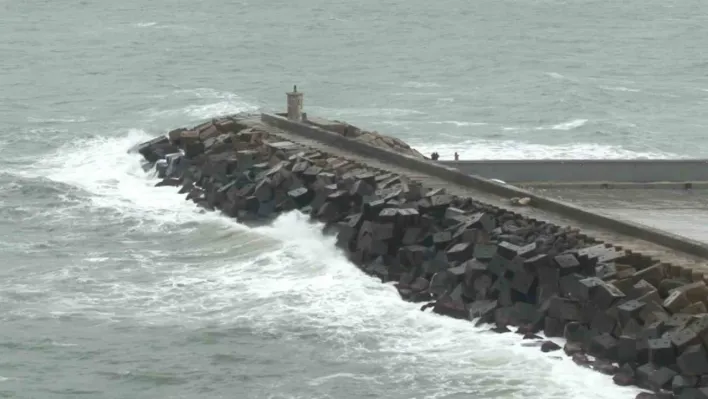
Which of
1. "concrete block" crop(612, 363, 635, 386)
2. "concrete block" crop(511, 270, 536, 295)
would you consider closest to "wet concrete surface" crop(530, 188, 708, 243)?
"concrete block" crop(511, 270, 536, 295)

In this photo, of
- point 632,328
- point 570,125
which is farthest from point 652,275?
point 570,125

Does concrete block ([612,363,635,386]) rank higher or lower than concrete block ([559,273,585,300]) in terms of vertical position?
lower

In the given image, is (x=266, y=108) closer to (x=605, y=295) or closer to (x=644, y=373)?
(x=605, y=295)

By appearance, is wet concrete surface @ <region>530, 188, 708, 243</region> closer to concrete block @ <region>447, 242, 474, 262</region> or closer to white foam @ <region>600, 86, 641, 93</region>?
concrete block @ <region>447, 242, 474, 262</region>

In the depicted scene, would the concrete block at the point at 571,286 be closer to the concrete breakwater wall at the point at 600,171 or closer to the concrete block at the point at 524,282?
the concrete block at the point at 524,282

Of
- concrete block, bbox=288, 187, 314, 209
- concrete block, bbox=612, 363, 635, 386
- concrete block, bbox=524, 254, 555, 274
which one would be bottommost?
concrete block, bbox=612, 363, 635, 386

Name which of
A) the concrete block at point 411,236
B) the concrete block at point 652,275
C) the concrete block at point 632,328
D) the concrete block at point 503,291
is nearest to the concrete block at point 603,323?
the concrete block at point 632,328
